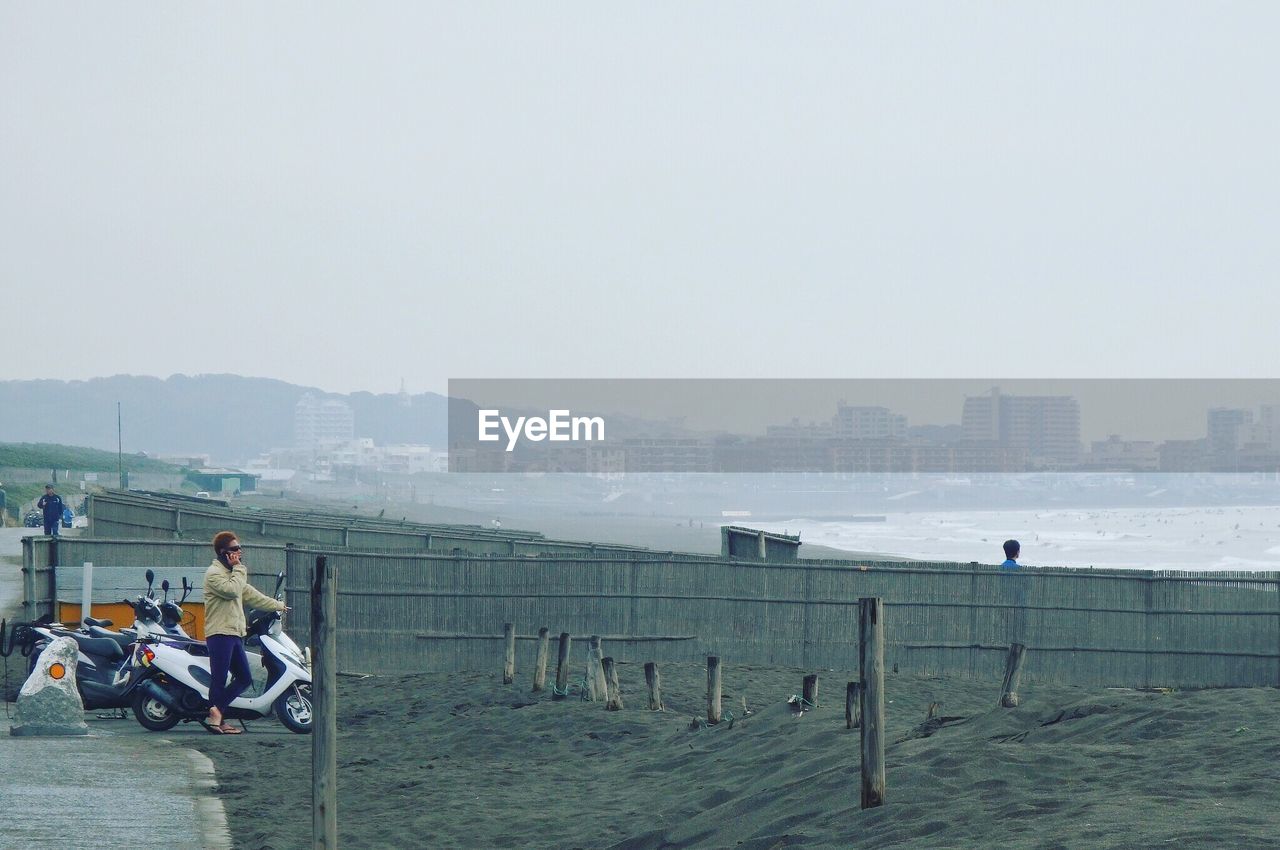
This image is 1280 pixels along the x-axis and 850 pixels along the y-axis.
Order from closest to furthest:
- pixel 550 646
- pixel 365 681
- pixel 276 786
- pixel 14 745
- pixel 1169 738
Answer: pixel 1169 738 < pixel 276 786 < pixel 14 745 < pixel 365 681 < pixel 550 646

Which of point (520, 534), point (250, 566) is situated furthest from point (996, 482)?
point (250, 566)

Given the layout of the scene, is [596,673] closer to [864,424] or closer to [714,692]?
[714,692]

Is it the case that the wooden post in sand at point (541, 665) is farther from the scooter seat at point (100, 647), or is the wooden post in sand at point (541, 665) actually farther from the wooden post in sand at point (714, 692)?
the scooter seat at point (100, 647)

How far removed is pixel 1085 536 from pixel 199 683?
7357cm

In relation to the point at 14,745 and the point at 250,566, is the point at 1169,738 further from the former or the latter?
the point at 250,566

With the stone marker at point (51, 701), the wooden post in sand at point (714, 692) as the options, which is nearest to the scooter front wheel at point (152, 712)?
the stone marker at point (51, 701)

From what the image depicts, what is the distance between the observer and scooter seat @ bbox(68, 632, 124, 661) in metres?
12.6

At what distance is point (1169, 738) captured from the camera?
9547 millimetres

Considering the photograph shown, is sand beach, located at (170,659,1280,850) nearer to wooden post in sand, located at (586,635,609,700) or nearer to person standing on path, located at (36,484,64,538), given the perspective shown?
wooden post in sand, located at (586,635,609,700)

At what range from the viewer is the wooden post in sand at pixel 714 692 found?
12.2 m

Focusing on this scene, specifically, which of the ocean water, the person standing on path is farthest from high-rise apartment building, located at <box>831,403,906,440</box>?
the person standing on path

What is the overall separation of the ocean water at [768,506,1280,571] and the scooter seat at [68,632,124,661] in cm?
3957

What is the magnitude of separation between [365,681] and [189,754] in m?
4.97

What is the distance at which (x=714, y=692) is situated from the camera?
1231 cm
